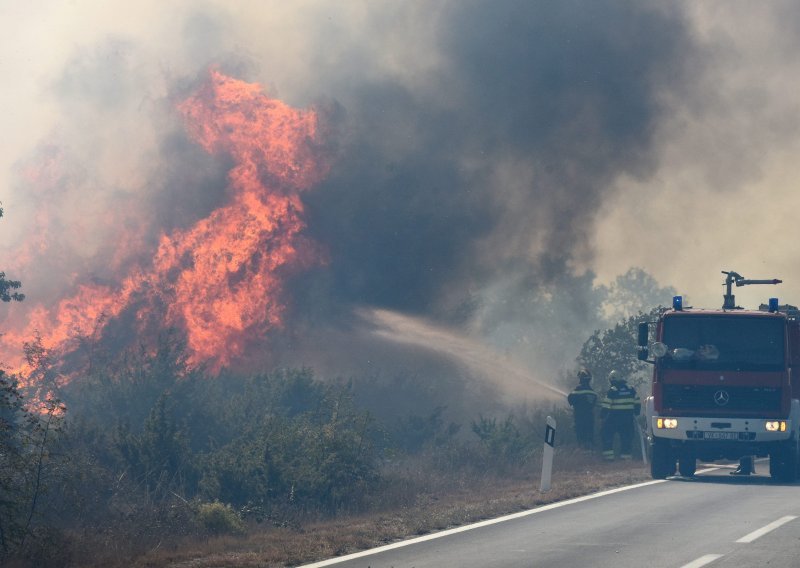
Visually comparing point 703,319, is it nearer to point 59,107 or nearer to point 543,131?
point 543,131

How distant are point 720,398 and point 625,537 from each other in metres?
8.06

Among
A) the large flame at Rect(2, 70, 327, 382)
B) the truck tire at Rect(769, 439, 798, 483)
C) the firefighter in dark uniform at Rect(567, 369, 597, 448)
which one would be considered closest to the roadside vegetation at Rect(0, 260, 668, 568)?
the firefighter in dark uniform at Rect(567, 369, 597, 448)

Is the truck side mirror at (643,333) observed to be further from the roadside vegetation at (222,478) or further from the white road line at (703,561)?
the white road line at (703,561)

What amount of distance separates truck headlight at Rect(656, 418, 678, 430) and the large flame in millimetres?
14163

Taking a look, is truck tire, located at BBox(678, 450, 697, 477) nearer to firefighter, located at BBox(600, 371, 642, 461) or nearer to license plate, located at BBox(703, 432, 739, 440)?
license plate, located at BBox(703, 432, 739, 440)

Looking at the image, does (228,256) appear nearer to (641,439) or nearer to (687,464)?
(641,439)

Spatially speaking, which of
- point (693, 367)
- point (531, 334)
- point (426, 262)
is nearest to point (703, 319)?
point (693, 367)

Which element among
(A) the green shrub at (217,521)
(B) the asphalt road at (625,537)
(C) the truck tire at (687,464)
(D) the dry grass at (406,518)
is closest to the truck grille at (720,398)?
(C) the truck tire at (687,464)

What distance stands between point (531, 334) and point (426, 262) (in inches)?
2805

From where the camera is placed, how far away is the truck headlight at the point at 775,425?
2014 centimetres

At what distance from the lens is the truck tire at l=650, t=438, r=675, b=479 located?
68.5 feet

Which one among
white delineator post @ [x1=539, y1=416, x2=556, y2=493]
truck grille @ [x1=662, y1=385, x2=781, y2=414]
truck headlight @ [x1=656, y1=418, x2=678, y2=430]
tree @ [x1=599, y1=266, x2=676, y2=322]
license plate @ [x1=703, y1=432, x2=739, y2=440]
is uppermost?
tree @ [x1=599, y1=266, x2=676, y2=322]

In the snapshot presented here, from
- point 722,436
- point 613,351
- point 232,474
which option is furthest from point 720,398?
point 613,351

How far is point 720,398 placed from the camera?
67.4ft
